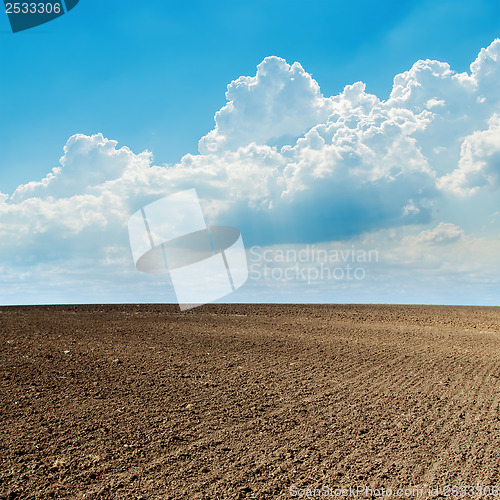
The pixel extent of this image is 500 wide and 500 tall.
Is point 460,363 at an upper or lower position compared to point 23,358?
lower

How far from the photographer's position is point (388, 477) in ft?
15.2

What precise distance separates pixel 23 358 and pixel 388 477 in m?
6.82

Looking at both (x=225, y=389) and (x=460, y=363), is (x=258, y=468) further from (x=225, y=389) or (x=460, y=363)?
(x=460, y=363)

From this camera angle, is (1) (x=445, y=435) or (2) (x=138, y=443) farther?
(1) (x=445, y=435)

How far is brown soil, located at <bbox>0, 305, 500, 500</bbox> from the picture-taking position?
4.54 m

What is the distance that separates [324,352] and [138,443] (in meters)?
5.67

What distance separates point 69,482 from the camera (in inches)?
172

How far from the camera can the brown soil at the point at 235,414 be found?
179 inches

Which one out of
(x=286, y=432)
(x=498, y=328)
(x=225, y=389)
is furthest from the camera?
(x=498, y=328)

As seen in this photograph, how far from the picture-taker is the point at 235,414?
609 centimetres

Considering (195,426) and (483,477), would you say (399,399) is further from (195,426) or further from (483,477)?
(195,426)

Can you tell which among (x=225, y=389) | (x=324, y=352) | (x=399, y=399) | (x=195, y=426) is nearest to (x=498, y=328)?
(x=324, y=352)

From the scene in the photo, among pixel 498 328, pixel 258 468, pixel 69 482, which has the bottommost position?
pixel 498 328

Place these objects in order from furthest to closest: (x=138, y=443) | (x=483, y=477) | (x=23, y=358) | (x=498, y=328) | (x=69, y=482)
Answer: (x=498, y=328) → (x=23, y=358) → (x=138, y=443) → (x=483, y=477) → (x=69, y=482)
